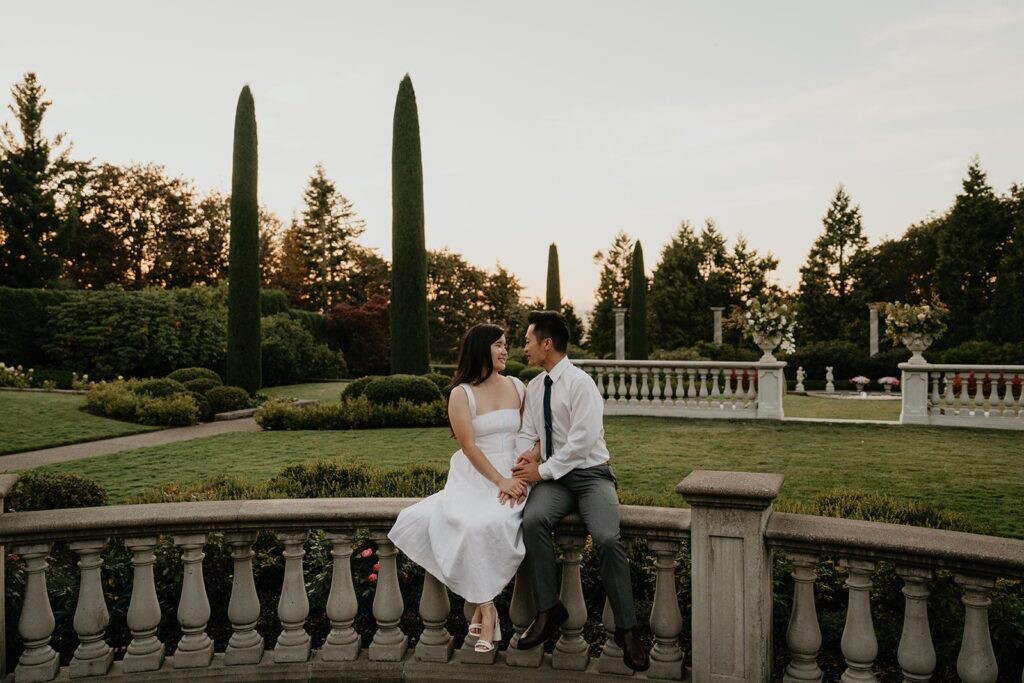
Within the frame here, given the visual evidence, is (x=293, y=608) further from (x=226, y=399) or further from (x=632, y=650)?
(x=226, y=399)

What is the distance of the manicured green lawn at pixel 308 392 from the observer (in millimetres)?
22031

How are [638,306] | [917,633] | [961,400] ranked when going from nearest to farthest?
[917,633], [961,400], [638,306]

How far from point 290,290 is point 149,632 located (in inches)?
1953

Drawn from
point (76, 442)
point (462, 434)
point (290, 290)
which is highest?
point (290, 290)

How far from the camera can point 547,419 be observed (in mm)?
3619

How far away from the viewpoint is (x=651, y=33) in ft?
43.1

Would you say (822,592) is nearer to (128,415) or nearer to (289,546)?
(289,546)

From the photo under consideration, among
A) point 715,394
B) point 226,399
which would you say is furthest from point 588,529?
point 226,399

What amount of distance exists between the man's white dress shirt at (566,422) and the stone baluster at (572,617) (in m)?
0.35

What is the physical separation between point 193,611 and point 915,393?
1389cm

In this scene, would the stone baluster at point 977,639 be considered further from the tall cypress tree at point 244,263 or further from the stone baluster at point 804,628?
the tall cypress tree at point 244,263

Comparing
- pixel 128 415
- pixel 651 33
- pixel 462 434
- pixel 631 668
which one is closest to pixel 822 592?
pixel 631 668

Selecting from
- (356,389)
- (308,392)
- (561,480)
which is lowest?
(308,392)

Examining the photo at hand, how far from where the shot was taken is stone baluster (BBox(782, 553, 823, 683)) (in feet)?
9.82
